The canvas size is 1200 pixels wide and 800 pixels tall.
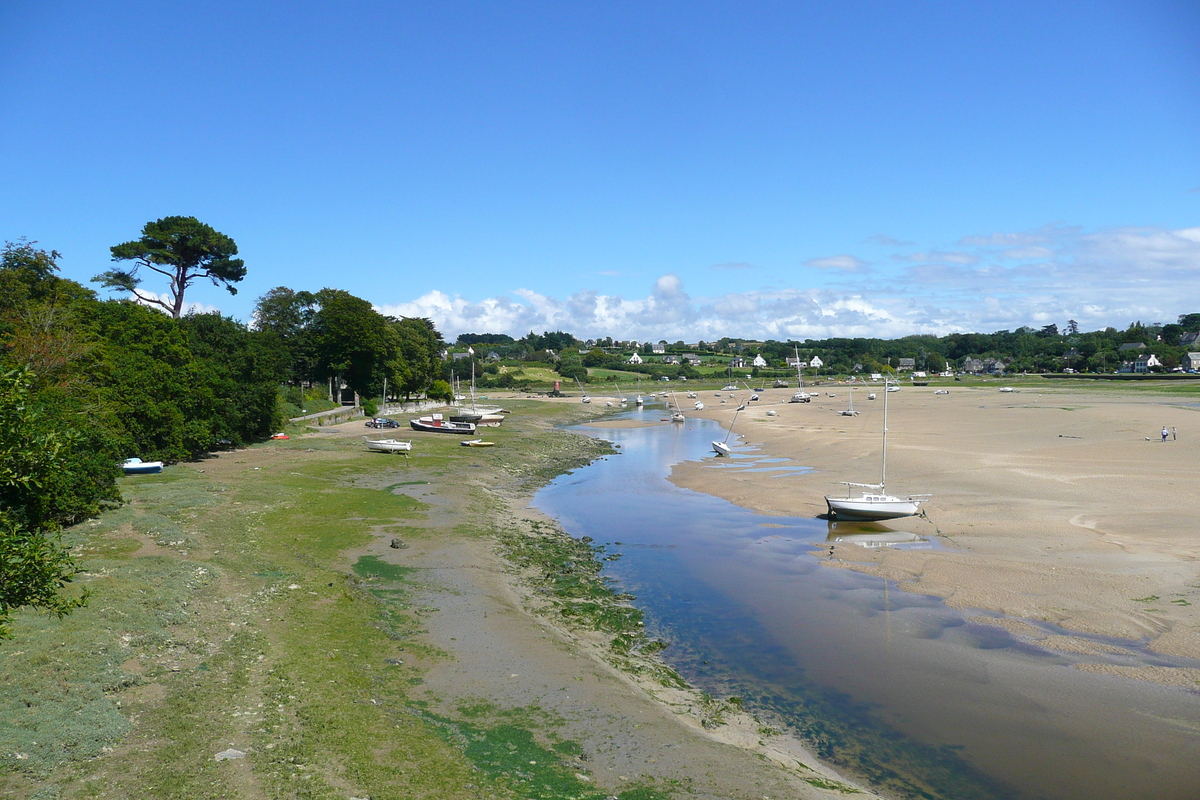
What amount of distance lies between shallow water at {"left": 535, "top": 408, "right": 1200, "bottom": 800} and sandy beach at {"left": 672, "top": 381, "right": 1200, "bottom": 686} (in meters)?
1.20

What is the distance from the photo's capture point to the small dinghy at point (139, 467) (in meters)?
28.9

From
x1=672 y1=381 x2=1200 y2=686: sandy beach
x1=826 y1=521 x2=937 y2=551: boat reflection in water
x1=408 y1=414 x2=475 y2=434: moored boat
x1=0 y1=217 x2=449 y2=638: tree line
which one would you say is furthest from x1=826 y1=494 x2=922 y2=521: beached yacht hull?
x1=408 y1=414 x2=475 y2=434: moored boat

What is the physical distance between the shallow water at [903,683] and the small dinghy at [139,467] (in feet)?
65.7

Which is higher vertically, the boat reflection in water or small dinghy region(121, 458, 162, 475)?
small dinghy region(121, 458, 162, 475)

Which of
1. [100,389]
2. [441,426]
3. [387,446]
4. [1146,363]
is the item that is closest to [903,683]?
[100,389]

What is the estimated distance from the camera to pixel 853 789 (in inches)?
391

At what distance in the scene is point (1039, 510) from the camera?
2600 centimetres

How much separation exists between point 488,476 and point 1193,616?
29.9 m

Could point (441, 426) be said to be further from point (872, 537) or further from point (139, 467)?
point (872, 537)

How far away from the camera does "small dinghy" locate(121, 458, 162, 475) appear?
94.8 feet

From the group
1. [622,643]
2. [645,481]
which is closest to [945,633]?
[622,643]

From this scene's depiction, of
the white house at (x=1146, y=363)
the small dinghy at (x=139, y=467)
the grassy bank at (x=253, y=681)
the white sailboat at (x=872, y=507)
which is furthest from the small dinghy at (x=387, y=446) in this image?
the white house at (x=1146, y=363)

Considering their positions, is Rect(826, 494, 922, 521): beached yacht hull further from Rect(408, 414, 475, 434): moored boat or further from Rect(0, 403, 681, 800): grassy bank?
Rect(408, 414, 475, 434): moored boat

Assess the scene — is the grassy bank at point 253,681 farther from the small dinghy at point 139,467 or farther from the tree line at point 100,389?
the small dinghy at point 139,467
